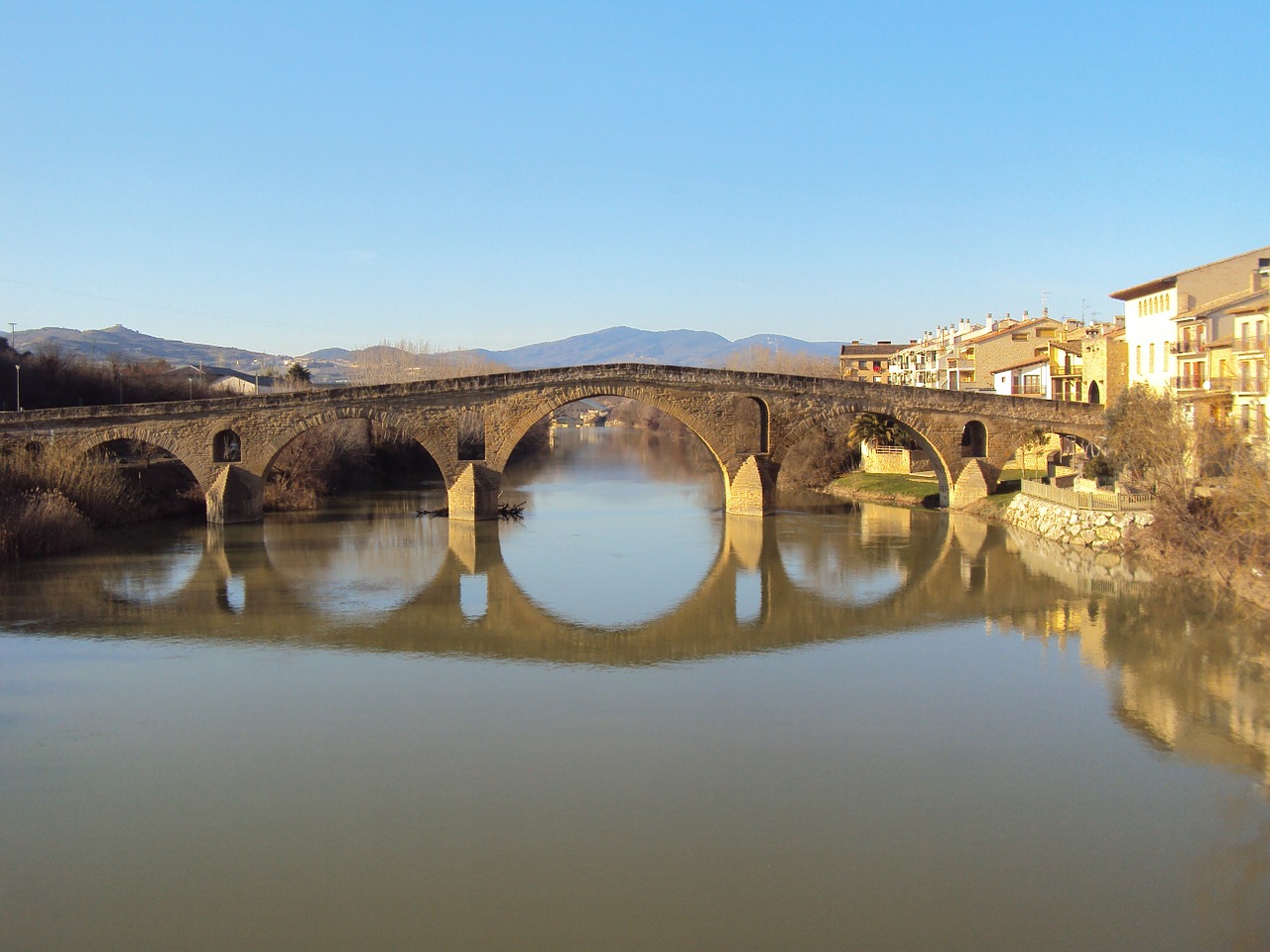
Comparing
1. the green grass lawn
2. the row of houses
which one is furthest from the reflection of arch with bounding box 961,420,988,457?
the row of houses

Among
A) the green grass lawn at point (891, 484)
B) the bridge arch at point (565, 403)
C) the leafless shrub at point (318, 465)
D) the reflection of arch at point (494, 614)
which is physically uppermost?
the bridge arch at point (565, 403)

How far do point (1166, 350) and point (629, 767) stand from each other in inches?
824

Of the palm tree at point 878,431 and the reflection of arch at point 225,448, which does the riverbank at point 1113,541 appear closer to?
the palm tree at point 878,431

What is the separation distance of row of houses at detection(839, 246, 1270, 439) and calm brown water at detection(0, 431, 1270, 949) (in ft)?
20.5

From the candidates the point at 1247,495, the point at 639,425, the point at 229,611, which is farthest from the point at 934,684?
the point at 639,425

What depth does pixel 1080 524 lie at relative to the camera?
22.4m

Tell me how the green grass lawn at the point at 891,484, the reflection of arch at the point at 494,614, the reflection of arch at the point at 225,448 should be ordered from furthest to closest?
the green grass lawn at the point at 891,484 < the reflection of arch at the point at 225,448 < the reflection of arch at the point at 494,614

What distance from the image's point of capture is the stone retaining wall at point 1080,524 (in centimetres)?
2105

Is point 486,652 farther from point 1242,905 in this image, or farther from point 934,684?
point 1242,905

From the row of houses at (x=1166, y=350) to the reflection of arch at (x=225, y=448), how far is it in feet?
72.4

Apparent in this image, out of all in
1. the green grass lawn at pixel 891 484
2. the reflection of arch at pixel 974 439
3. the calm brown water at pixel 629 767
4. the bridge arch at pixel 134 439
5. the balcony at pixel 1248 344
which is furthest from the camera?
the green grass lawn at pixel 891 484

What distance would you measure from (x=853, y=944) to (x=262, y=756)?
5.97 m

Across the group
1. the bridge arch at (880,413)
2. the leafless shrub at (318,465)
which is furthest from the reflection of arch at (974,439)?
the leafless shrub at (318,465)

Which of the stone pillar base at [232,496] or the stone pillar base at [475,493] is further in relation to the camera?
the stone pillar base at [475,493]
